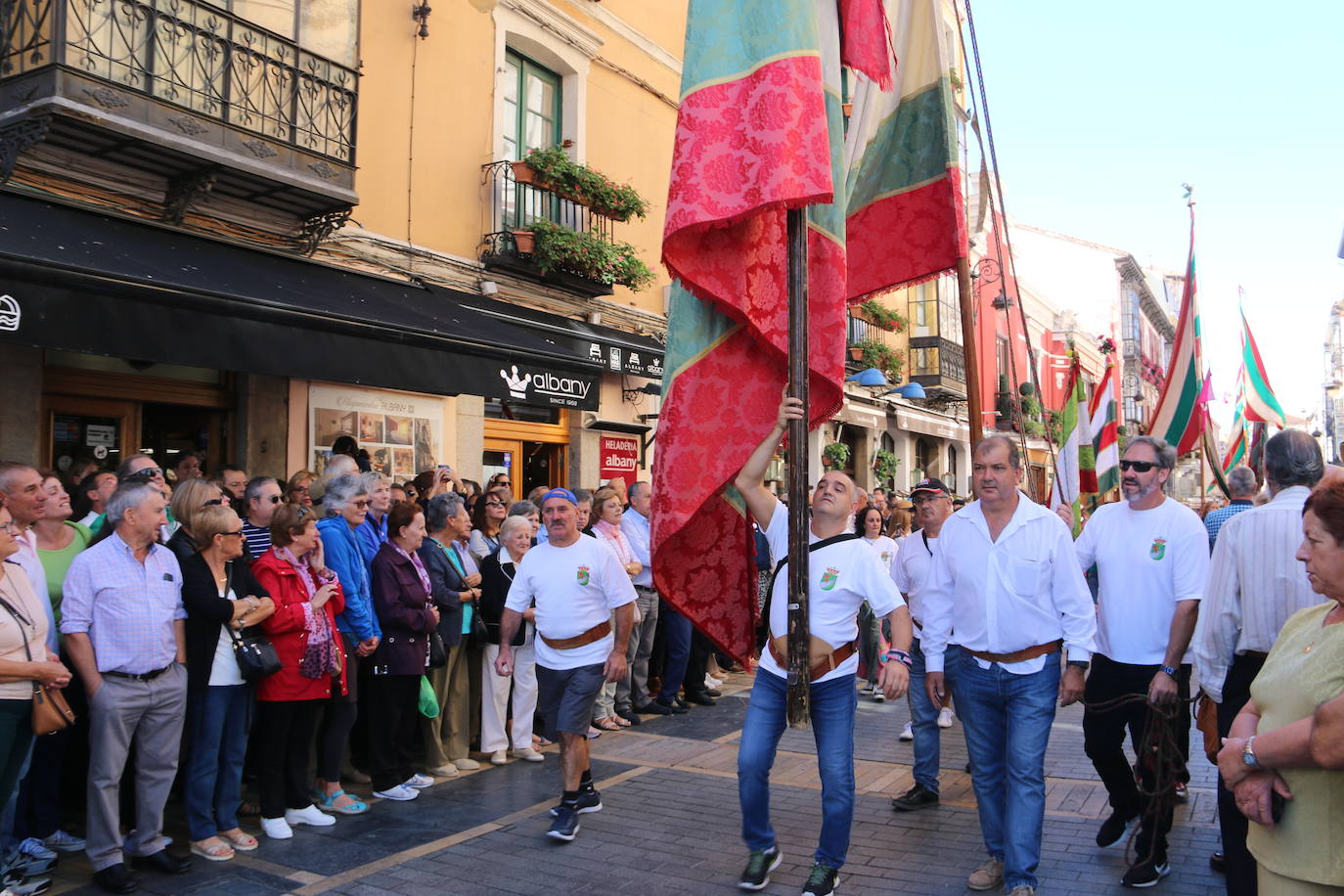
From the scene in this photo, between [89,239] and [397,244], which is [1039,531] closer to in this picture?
[89,239]

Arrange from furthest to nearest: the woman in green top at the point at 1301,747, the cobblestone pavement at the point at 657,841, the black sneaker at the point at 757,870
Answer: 1. the cobblestone pavement at the point at 657,841
2. the black sneaker at the point at 757,870
3. the woman in green top at the point at 1301,747

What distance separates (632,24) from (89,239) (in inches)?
388

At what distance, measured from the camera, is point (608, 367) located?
11836 mm

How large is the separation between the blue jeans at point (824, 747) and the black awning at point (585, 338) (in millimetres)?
7032

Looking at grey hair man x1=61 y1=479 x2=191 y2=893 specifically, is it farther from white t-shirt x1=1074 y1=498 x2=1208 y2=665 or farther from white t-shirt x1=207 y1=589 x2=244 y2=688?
white t-shirt x1=1074 y1=498 x2=1208 y2=665

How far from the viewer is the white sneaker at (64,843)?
5.09 m

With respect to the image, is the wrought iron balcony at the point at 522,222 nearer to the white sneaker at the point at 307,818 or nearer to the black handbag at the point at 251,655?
the black handbag at the point at 251,655

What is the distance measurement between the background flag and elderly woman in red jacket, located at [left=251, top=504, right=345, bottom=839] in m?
2.22

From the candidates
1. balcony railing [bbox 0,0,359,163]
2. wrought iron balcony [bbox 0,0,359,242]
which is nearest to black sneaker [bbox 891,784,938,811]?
wrought iron balcony [bbox 0,0,359,242]

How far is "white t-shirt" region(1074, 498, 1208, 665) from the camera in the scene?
475cm

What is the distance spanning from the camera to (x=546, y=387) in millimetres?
9797

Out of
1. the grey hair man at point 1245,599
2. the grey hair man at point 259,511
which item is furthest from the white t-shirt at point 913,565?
the grey hair man at point 259,511

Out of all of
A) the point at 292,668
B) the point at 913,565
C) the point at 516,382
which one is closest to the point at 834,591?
the point at 913,565

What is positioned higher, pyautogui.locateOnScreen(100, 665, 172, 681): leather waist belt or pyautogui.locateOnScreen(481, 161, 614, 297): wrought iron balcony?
pyautogui.locateOnScreen(481, 161, 614, 297): wrought iron balcony
